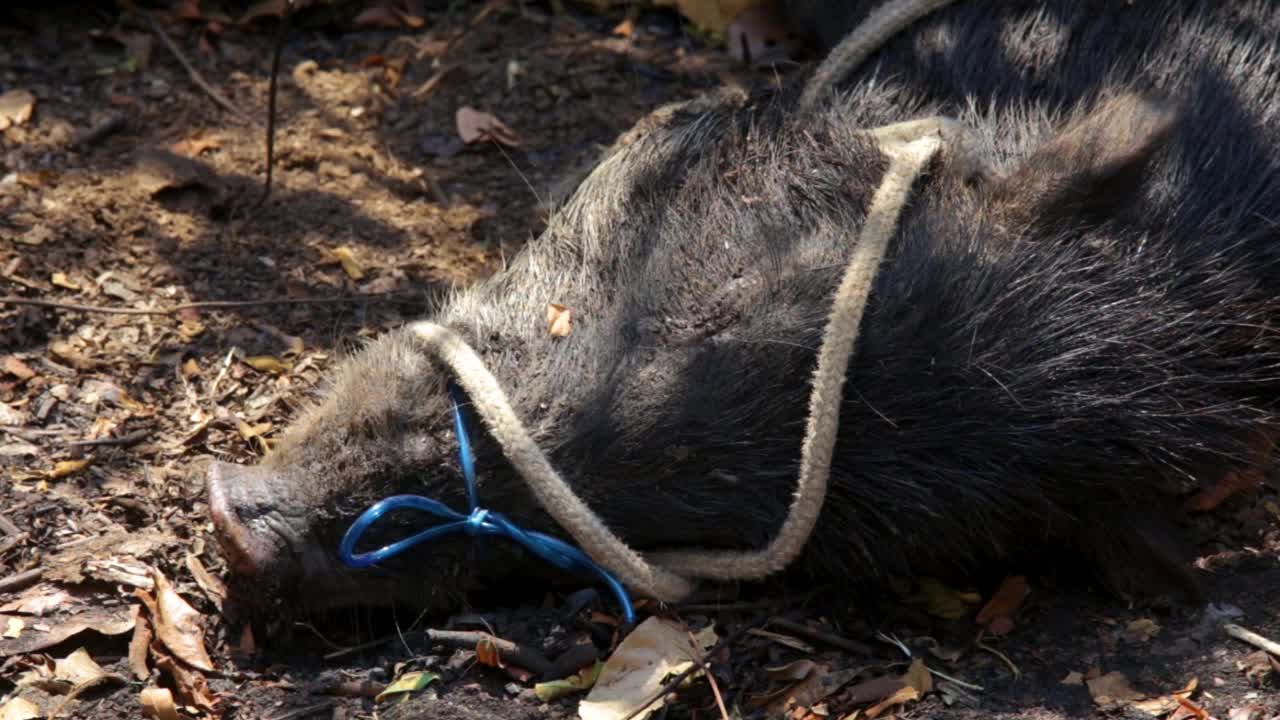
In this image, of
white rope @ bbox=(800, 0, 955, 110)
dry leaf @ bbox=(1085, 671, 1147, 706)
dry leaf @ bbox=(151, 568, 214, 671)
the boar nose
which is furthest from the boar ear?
dry leaf @ bbox=(151, 568, 214, 671)

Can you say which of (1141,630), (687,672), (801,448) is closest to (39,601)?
(687,672)

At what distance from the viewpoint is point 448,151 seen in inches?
176

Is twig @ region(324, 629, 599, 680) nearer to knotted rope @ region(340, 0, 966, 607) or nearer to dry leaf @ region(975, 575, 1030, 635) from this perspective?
knotted rope @ region(340, 0, 966, 607)

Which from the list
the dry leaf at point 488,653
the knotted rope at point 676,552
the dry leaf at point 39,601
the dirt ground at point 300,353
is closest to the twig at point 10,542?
the dirt ground at point 300,353

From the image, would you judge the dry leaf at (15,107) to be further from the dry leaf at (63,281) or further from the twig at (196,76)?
the dry leaf at (63,281)

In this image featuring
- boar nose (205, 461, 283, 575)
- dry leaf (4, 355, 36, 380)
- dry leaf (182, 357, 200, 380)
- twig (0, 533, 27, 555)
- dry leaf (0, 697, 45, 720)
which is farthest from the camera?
dry leaf (182, 357, 200, 380)

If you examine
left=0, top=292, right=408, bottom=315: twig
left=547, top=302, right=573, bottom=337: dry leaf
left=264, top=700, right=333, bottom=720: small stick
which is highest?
left=547, top=302, right=573, bottom=337: dry leaf

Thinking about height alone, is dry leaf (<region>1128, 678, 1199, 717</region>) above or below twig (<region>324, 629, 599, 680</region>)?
above

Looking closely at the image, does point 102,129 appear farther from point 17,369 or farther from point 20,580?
point 20,580

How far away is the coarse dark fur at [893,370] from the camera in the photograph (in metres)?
2.97

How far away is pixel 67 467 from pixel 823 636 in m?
1.71

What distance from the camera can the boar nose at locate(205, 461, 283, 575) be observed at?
2.85 m

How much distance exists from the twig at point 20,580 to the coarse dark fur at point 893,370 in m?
0.47

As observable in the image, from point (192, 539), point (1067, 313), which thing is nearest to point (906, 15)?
point (1067, 313)
